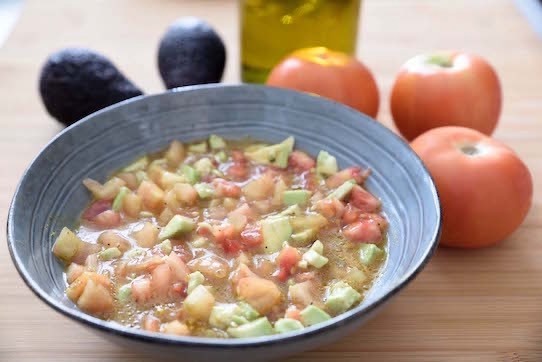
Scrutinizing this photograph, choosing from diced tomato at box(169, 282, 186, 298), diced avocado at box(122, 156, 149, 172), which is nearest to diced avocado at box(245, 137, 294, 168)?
diced avocado at box(122, 156, 149, 172)

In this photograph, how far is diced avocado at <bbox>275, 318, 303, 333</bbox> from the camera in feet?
3.52

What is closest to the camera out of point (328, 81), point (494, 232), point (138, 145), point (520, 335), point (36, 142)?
point (520, 335)

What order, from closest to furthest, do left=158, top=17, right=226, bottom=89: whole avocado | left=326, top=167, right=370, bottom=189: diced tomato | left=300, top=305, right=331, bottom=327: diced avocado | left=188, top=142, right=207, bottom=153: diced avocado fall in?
left=300, top=305, right=331, bottom=327: diced avocado
left=326, top=167, right=370, bottom=189: diced tomato
left=188, top=142, right=207, bottom=153: diced avocado
left=158, top=17, right=226, bottom=89: whole avocado

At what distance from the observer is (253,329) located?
1071mm

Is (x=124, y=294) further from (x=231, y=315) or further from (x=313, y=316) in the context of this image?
(x=313, y=316)

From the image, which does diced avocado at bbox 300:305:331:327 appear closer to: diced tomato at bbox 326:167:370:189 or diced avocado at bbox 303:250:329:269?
diced avocado at bbox 303:250:329:269

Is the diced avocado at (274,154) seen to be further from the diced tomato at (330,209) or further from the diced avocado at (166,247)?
the diced avocado at (166,247)

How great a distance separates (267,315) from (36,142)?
948 mm

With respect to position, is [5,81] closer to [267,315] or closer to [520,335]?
[267,315]

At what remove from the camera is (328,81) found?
167 cm

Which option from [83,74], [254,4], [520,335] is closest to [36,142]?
[83,74]

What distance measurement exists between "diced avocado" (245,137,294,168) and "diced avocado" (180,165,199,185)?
0.46 feet

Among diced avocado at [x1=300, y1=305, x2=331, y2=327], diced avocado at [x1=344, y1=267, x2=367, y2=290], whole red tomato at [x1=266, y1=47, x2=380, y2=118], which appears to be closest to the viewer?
diced avocado at [x1=300, y1=305, x2=331, y2=327]

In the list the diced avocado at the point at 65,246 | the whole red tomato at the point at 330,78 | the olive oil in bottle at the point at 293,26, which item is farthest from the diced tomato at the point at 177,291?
the olive oil in bottle at the point at 293,26
